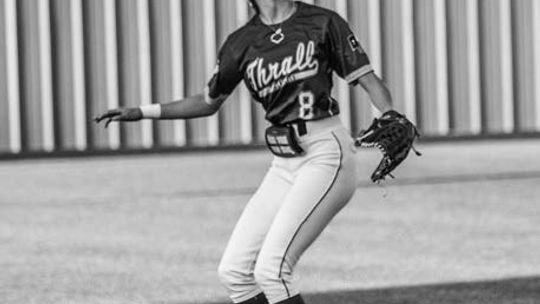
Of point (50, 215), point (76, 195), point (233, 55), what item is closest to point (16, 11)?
point (76, 195)

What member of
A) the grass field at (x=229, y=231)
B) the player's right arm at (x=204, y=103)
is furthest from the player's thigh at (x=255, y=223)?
the grass field at (x=229, y=231)

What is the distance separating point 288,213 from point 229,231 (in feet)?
22.2

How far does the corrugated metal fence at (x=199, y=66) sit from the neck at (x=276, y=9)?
1869 cm

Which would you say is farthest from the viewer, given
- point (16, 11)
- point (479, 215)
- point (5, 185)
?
point (16, 11)

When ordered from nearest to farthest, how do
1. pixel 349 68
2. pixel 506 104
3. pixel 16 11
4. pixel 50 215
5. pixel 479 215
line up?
pixel 349 68, pixel 479 215, pixel 50 215, pixel 16 11, pixel 506 104

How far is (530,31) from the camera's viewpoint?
87.7ft

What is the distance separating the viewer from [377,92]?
6.20m

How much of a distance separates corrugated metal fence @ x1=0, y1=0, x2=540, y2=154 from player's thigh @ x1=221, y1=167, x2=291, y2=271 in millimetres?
18838

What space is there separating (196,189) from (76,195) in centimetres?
137

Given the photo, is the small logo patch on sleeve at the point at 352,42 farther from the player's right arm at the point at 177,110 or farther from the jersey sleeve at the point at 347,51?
the player's right arm at the point at 177,110

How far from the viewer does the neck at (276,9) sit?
20.7 ft

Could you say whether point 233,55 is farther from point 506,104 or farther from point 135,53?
point 506,104

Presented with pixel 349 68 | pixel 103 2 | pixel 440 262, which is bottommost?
pixel 440 262

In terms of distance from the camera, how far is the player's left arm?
6.15 m
